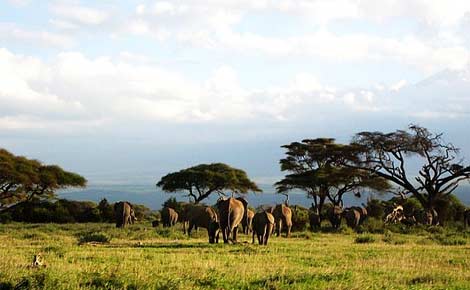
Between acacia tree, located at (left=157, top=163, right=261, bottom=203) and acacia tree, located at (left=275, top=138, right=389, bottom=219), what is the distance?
16.5 feet

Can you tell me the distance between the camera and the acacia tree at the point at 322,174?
49938mm

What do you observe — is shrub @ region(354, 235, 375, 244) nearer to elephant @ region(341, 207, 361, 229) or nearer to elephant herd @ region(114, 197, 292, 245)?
elephant herd @ region(114, 197, 292, 245)

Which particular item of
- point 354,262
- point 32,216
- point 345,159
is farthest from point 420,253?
point 32,216

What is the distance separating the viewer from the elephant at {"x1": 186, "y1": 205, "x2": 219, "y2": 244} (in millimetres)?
24453

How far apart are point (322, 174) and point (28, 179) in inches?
838

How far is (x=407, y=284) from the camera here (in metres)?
13.6

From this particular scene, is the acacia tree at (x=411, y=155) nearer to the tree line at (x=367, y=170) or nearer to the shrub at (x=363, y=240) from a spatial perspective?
the tree line at (x=367, y=170)

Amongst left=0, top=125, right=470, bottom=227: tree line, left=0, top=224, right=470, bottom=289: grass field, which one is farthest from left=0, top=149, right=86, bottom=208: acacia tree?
left=0, top=224, right=470, bottom=289: grass field

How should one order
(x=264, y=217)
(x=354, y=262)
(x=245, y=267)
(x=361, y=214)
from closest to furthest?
(x=245, y=267) → (x=354, y=262) → (x=264, y=217) → (x=361, y=214)

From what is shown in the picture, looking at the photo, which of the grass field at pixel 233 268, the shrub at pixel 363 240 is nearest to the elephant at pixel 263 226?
the grass field at pixel 233 268

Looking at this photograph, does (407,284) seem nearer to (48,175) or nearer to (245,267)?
(245,267)

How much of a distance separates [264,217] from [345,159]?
3029 cm

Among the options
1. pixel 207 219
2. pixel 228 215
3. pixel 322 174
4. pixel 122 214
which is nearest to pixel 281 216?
pixel 207 219

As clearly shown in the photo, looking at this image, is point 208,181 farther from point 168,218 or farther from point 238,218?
point 238,218
